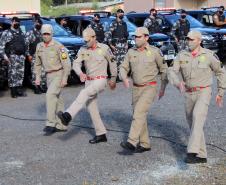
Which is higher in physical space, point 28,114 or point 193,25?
point 193,25

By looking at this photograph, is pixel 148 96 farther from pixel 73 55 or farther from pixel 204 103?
pixel 73 55

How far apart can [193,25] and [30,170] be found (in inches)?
501

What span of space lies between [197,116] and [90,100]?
5.98ft

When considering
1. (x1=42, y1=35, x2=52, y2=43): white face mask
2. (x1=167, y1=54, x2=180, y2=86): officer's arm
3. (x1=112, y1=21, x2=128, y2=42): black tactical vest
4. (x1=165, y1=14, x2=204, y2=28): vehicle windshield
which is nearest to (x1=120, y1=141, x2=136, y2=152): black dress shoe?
(x1=167, y1=54, x2=180, y2=86): officer's arm

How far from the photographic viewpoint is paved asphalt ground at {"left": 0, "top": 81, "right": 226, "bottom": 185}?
6.06 m

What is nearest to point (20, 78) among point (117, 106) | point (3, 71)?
point (3, 71)

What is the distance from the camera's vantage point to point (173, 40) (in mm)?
15945

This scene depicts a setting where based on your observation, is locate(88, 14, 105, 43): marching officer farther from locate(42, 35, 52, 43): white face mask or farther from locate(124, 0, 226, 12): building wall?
locate(124, 0, 226, 12): building wall

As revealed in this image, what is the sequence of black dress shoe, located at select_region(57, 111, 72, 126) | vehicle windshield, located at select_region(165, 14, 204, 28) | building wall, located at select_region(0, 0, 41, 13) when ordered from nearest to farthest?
black dress shoe, located at select_region(57, 111, 72, 126)
vehicle windshield, located at select_region(165, 14, 204, 28)
building wall, located at select_region(0, 0, 41, 13)

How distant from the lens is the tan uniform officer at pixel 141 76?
693cm

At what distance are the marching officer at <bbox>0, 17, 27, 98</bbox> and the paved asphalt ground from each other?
176 cm

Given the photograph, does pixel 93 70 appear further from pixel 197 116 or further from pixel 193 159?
pixel 193 159

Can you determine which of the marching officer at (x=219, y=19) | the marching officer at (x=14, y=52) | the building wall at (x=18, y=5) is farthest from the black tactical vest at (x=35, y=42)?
the building wall at (x=18, y=5)

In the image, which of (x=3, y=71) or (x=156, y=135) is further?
(x=3, y=71)
